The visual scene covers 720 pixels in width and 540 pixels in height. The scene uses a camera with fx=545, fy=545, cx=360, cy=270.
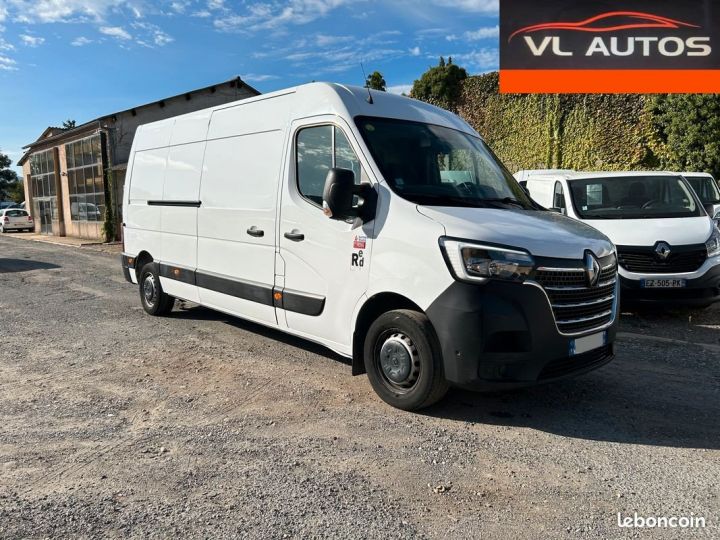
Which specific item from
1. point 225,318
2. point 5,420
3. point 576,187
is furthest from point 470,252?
point 576,187

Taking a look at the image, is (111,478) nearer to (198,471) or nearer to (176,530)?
(198,471)

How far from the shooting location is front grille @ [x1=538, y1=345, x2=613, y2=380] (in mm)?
3745

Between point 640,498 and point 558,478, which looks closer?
point 640,498

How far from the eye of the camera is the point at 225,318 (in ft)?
24.3

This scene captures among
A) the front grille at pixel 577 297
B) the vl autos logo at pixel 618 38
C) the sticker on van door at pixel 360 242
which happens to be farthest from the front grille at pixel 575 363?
the vl autos logo at pixel 618 38

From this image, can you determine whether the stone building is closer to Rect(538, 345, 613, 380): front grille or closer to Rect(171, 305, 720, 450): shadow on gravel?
Rect(171, 305, 720, 450): shadow on gravel

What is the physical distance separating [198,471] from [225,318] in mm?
4266

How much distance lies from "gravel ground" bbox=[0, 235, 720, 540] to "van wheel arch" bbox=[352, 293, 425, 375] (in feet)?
1.12

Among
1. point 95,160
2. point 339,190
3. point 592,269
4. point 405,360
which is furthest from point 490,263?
point 95,160

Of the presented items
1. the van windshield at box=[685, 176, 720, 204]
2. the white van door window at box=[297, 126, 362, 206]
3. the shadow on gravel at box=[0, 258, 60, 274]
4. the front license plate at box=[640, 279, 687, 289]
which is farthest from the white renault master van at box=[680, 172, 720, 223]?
the shadow on gravel at box=[0, 258, 60, 274]

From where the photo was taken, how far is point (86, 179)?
24.6 m

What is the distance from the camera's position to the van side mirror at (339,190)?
3.95m

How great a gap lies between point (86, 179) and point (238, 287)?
73.8ft

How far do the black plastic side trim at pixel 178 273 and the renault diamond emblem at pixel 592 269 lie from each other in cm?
431
